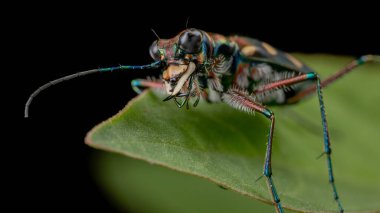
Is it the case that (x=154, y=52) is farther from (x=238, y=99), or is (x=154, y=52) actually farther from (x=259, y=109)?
(x=259, y=109)

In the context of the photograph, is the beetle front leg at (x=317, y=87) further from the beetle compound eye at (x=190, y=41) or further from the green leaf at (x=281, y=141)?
the beetle compound eye at (x=190, y=41)

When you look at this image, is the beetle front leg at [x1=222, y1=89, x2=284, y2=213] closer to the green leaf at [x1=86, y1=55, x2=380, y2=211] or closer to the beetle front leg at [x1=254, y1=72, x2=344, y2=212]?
the green leaf at [x1=86, y1=55, x2=380, y2=211]

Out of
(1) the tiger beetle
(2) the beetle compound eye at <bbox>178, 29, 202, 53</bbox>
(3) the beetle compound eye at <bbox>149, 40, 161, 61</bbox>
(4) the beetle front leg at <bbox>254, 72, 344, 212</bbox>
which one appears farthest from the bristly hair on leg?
(3) the beetle compound eye at <bbox>149, 40, 161, 61</bbox>

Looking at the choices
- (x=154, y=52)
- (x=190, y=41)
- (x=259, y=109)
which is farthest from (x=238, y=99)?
(x=154, y=52)

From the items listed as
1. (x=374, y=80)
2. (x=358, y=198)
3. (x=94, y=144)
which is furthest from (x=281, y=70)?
(x=94, y=144)

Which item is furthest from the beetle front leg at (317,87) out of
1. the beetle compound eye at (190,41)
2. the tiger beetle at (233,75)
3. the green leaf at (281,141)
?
the beetle compound eye at (190,41)

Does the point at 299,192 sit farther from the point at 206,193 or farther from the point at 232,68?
the point at 232,68
